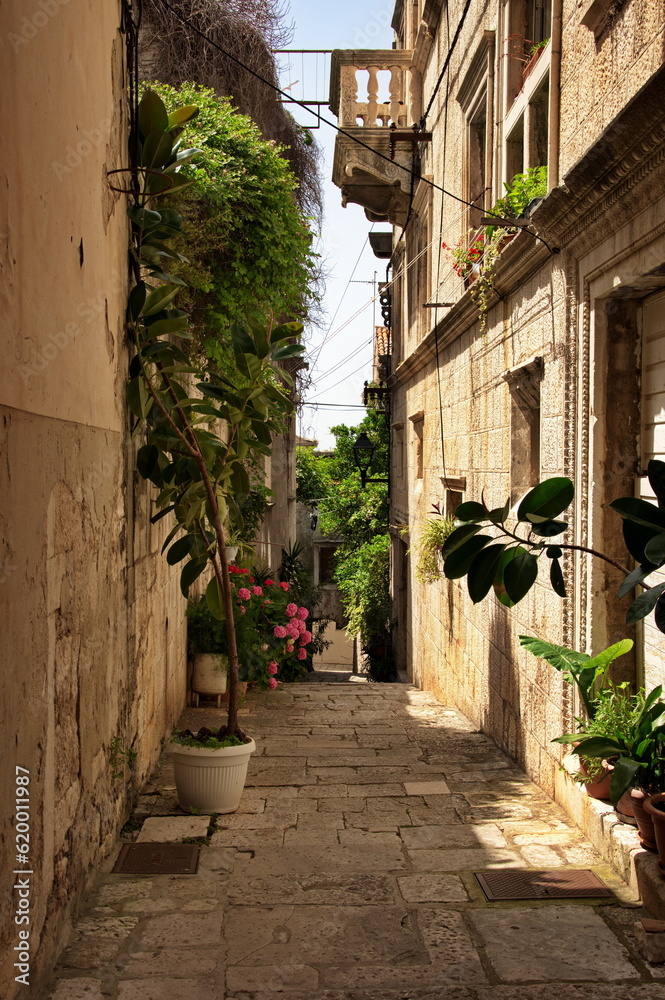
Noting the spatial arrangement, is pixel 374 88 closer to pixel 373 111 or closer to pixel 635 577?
pixel 373 111

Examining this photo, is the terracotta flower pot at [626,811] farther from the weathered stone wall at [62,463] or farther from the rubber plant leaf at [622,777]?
the weathered stone wall at [62,463]

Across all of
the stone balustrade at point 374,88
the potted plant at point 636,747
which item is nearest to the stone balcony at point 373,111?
the stone balustrade at point 374,88

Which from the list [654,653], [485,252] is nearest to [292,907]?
[654,653]

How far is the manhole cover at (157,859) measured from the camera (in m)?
3.68

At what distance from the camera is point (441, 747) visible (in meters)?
6.24

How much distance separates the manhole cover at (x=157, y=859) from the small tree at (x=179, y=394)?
68cm

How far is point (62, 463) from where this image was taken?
9.61 ft

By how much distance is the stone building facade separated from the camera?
3.83 meters

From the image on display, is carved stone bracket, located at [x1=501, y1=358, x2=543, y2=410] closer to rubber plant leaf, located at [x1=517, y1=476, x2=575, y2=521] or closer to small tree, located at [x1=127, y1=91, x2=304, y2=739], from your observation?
small tree, located at [x1=127, y1=91, x2=304, y2=739]

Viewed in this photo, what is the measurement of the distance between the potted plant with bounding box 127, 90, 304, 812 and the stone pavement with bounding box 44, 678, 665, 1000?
0.36m

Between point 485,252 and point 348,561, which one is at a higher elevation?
point 485,252

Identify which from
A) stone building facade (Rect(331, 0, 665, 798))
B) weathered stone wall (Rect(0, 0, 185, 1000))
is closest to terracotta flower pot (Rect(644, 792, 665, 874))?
stone building facade (Rect(331, 0, 665, 798))

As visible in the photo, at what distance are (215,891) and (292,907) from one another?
0.35m

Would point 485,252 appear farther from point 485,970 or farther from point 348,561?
point 348,561
